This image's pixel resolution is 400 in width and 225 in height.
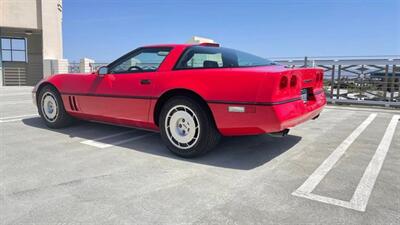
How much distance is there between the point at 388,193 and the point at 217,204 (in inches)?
57.8

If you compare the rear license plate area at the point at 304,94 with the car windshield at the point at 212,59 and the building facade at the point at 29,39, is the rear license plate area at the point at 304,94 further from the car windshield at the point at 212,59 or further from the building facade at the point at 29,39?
the building facade at the point at 29,39

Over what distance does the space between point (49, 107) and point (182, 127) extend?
2751mm

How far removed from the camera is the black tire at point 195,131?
3.51 metres

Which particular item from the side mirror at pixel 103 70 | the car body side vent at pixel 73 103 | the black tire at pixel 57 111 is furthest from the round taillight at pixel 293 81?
the black tire at pixel 57 111

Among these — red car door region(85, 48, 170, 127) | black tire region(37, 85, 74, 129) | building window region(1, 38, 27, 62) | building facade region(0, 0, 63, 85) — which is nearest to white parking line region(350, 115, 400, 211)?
red car door region(85, 48, 170, 127)

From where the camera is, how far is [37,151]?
12.8ft

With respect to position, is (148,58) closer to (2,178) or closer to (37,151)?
(37,151)

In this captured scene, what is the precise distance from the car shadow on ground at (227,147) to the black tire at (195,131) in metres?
0.10

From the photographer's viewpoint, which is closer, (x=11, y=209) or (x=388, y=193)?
(x=11, y=209)

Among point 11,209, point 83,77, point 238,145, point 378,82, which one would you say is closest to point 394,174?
point 238,145

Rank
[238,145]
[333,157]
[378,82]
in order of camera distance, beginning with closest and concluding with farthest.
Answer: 1. [333,157]
2. [238,145]
3. [378,82]

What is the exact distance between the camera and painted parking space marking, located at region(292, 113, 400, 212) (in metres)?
2.51

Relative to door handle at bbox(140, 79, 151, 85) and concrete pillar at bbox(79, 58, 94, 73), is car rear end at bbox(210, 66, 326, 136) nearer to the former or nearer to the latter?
door handle at bbox(140, 79, 151, 85)

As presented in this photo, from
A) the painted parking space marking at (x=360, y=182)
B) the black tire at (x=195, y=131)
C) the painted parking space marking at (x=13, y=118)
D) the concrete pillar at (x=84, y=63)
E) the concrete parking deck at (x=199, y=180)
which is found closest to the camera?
the concrete parking deck at (x=199, y=180)
